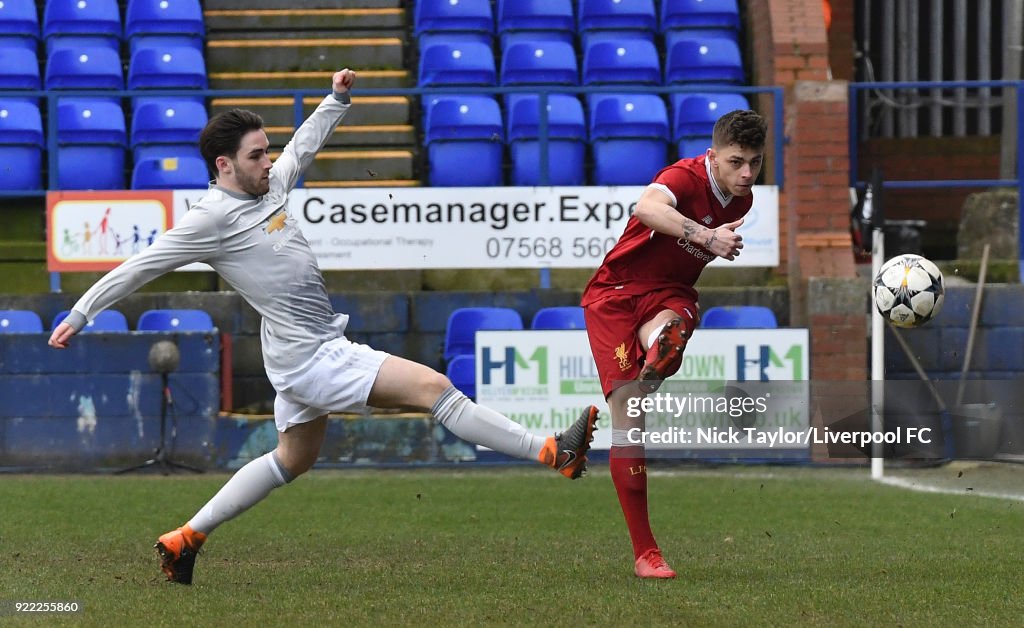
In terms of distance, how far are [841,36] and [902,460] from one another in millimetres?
6674

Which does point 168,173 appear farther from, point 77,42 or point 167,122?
point 77,42

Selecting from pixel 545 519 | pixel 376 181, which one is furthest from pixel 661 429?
pixel 376 181

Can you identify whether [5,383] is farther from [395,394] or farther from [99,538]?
[395,394]

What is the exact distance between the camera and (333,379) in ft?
21.0

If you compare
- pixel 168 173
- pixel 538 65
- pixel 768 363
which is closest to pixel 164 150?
pixel 168 173

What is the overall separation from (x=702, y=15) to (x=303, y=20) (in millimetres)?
4160

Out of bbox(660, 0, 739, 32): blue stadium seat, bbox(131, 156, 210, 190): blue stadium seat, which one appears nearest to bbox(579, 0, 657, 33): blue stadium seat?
bbox(660, 0, 739, 32): blue stadium seat

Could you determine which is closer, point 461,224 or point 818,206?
point 461,224

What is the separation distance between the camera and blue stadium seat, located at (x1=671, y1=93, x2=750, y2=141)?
14461 mm

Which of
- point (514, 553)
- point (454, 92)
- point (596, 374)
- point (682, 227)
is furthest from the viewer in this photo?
point (454, 92)

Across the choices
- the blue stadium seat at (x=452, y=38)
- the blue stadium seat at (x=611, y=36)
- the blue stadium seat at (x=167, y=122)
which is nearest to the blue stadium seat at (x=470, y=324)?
the blue stadium seat at (x=167, y=122)

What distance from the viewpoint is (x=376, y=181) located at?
48.7 ft

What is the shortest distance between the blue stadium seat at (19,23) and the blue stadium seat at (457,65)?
13.0 feet

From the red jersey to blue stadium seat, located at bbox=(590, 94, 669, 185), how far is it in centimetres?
749
